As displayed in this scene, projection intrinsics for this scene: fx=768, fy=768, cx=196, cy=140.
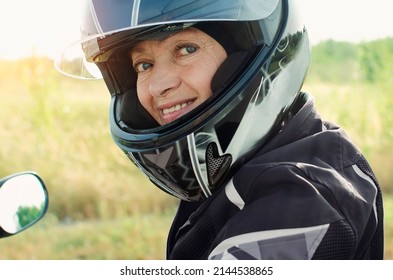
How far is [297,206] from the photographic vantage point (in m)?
1.54

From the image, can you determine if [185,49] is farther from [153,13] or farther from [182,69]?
[153,13]

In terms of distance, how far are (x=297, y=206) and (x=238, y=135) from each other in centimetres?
29

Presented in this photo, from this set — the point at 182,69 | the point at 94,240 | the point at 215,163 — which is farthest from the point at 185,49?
the point at 94,240

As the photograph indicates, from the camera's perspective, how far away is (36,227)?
14.9 ft

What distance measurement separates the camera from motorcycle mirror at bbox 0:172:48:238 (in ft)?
5.32

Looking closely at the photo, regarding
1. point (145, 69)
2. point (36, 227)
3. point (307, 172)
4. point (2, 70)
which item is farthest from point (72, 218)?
point (307, 172)

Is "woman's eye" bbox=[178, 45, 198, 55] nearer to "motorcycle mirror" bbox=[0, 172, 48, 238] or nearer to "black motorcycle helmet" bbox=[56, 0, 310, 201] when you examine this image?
"black motorcycle helmet" bbox=[56, 0, 310, 201]

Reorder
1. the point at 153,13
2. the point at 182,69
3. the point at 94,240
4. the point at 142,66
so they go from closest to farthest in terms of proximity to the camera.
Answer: the point at 153,13 → the point at 182,69 → the point at 142,66 → the point at 94,240

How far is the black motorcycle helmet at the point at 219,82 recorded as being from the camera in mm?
1729

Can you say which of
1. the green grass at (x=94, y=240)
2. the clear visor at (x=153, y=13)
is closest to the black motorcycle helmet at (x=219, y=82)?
the clear visor at (x=153, y=13)

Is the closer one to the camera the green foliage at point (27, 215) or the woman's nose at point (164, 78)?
the green foliage at point (27, 215)

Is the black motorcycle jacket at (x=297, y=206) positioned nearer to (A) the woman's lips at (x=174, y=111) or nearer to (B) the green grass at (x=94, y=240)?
(A) the woman's lips at (x=174, y=111)

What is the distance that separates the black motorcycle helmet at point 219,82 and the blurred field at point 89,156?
2301mm
